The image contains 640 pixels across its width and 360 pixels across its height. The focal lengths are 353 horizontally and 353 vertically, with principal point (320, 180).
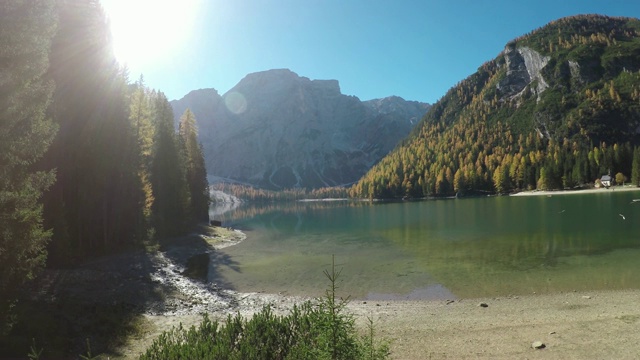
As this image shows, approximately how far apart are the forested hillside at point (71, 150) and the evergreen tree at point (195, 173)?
1539cm

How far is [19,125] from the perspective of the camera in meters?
14.1

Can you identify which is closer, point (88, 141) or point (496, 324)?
point (496, 324)

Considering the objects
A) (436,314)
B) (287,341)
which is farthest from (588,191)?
(287,341)

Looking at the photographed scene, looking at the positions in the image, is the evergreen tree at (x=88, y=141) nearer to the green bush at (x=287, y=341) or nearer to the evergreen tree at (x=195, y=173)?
the green bush at (x=287, y=341)

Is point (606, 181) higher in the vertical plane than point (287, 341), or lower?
higher

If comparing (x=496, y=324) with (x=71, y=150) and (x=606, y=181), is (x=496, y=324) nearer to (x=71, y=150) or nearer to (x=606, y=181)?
(x=71, y=150)

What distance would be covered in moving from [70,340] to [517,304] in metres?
24.8

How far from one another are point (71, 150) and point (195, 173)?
159ft

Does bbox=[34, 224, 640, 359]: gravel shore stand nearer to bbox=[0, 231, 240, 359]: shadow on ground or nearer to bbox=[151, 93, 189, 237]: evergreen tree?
bbox=[0, 231, 240, 359]: shadow on ground

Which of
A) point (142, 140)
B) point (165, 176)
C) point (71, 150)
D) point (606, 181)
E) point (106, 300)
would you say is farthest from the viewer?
point (606, 181)

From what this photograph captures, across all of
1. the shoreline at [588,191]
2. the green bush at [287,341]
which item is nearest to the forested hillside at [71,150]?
the green bush at [287,341]

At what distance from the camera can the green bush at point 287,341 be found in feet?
28.8

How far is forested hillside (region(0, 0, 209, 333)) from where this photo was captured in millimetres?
13962

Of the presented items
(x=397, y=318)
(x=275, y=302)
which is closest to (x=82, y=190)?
(x=275, y=302)
